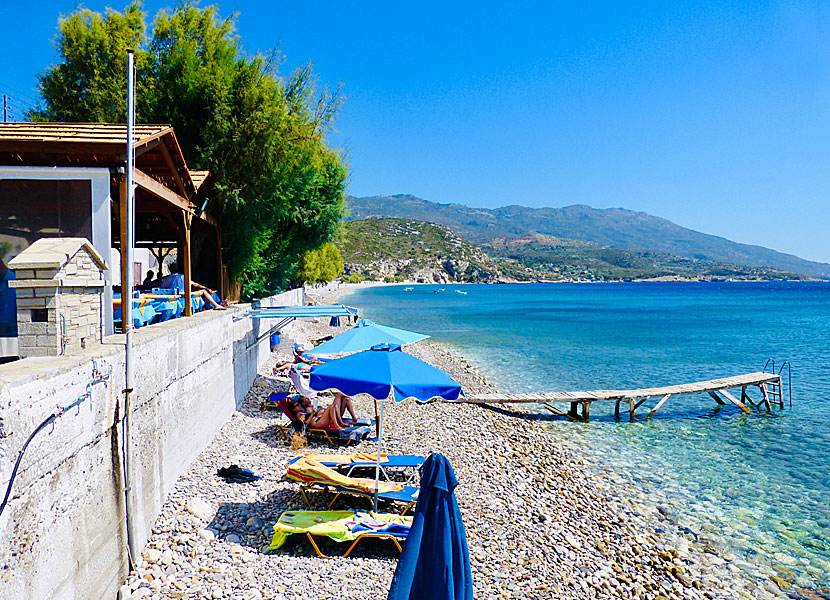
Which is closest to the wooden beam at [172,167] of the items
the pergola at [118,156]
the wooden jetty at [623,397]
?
the pergola at [118,156]

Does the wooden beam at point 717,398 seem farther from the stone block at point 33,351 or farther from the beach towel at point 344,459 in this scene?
the stone block at point 33,351

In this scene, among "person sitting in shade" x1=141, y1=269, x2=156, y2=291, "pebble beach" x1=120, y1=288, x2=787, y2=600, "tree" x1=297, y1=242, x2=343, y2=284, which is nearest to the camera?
"pebble beach" x1=120, y1=288, x2=787, y2=600

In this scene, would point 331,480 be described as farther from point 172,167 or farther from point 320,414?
point 172,167

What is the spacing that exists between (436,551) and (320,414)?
22.3ft

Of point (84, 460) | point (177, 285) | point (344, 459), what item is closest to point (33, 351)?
point (84, 460)

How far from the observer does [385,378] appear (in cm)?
629

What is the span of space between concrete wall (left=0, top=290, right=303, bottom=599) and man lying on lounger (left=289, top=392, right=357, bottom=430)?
2.77 meters

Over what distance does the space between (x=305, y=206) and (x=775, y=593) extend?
58.9 ft

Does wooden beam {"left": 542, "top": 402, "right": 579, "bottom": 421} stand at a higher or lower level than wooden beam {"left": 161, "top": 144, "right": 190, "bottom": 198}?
lower

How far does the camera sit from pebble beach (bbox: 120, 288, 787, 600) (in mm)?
5324

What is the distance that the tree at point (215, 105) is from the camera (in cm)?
1562

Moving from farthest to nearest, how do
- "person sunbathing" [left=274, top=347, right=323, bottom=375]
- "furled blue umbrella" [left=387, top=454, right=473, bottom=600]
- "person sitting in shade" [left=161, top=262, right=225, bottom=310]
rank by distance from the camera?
1. "person sunbathing" [left=274, top=347, right=323, bottom=375]
2. "person sitting in shade" [left=161, top=262, right=225, bottom=310]
3. "furled blue umbrella" [left=387, top=454, right=473, bottom=600]

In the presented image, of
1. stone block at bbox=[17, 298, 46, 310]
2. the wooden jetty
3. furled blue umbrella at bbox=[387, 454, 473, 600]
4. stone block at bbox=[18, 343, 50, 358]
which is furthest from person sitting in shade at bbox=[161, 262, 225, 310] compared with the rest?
furled blue umbrella at bbox=[387, 454, 473, 600]

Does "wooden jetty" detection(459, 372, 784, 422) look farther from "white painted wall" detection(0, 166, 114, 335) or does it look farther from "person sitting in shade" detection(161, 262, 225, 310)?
"white painted wall" detection(0, 166, 114, 335)
